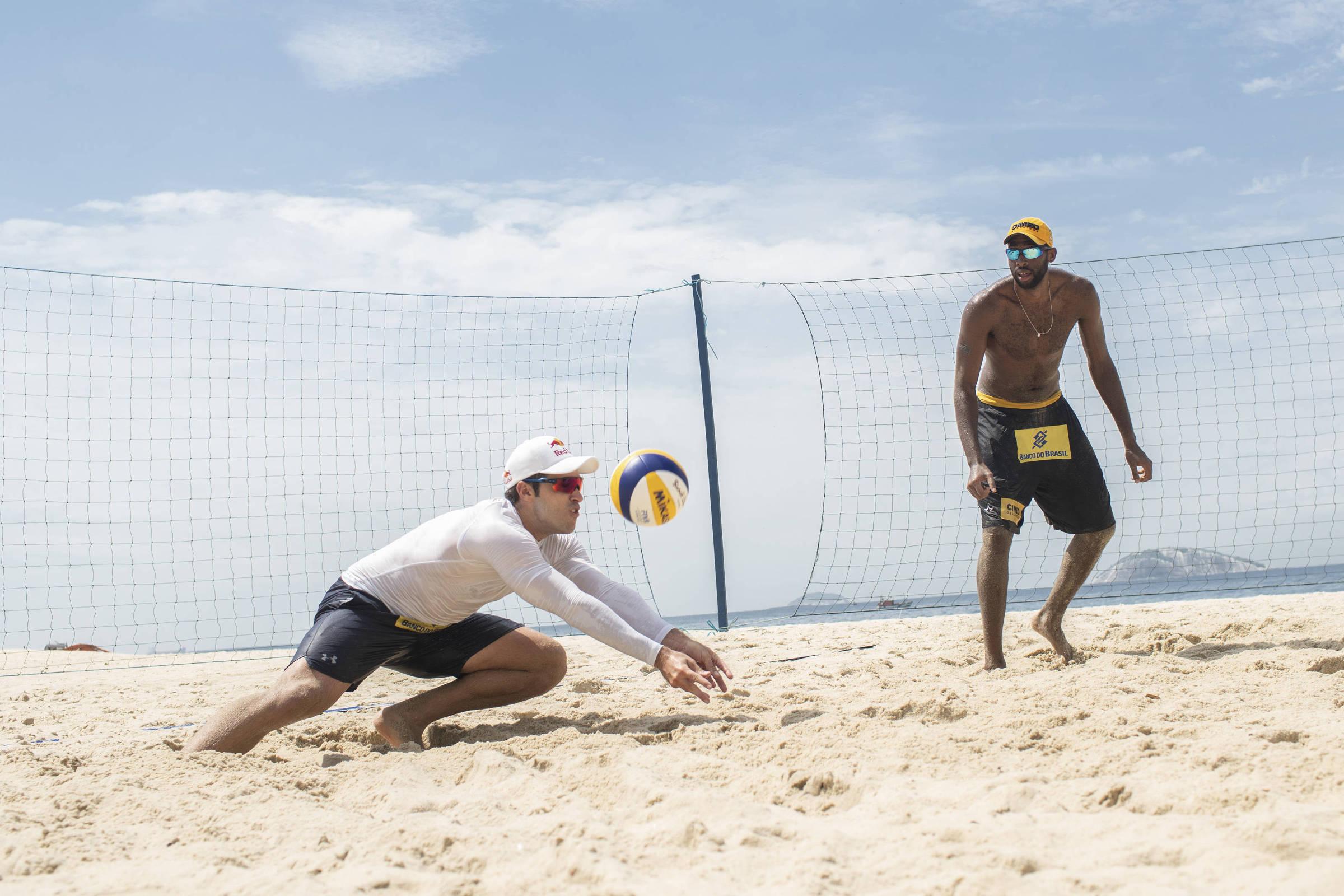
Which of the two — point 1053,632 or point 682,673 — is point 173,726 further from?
point 1053,632

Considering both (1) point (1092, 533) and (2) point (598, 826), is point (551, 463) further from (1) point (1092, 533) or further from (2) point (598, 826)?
(1) point (1092, 533)

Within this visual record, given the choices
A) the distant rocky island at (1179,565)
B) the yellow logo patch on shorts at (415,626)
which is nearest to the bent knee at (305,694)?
the yellow logo patch on shorts at (415,626)

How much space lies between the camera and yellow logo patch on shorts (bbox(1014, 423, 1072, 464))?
3580 millimetres

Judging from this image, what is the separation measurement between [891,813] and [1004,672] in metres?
1.66

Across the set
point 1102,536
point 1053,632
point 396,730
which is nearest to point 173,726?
point 396,730

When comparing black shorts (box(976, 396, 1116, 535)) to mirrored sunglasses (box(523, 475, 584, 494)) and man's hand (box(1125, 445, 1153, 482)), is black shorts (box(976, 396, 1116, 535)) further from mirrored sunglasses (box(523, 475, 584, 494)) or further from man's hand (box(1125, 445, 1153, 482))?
mirrored sunglasses (box(523, 475, 584, 494))

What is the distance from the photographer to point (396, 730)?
289 cm

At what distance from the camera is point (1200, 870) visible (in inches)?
57.2

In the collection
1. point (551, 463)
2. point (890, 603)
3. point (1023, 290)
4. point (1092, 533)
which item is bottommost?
point (890, 603)

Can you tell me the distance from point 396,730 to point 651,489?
111 cm

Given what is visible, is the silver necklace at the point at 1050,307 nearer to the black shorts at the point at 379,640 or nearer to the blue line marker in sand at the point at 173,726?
the black shorts at the point at 379,640

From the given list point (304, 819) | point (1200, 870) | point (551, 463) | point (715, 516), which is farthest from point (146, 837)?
point (715, 516)

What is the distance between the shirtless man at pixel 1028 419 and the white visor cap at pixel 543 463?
4.87 ft

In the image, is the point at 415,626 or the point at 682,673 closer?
the point at 682,673
